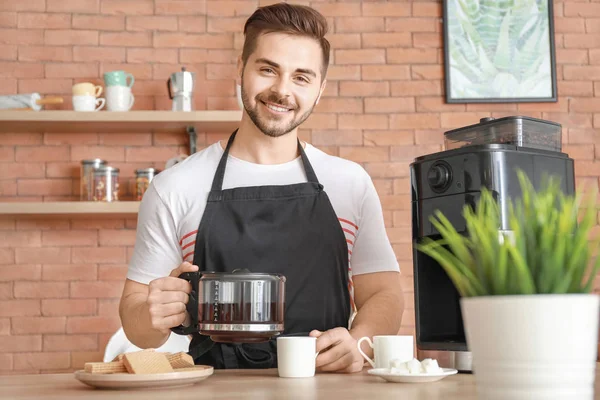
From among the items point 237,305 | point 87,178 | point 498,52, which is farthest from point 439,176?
point 498,52

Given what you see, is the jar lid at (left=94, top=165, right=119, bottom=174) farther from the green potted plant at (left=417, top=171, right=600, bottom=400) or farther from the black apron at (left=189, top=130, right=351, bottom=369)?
the green potted plant at (left=417, top=171, right=600, bottom=400)

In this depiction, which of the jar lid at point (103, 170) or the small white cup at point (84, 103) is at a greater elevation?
the small white cup at point (84, 103)

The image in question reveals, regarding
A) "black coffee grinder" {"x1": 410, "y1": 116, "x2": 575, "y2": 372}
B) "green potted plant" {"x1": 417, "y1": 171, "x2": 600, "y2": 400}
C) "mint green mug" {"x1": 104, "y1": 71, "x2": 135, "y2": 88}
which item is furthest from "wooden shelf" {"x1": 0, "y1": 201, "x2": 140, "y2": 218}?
"green potted plant" {"x1": 417, "y1": 171, "x2": 600, "y2": 400}

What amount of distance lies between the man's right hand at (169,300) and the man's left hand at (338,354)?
0.26 m

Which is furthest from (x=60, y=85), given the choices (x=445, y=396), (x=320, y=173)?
(x=445, y=396)

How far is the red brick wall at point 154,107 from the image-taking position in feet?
10.5

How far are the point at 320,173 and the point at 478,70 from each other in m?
1.71

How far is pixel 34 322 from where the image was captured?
3.17 m

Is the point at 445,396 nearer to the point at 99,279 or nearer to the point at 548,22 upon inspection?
the point at 99,279

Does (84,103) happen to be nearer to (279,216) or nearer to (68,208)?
(68,208)

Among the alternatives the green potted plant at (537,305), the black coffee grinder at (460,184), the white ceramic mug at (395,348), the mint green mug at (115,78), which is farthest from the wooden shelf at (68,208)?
the green potted plant at (537,305)

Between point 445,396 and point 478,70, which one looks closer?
point 445,396

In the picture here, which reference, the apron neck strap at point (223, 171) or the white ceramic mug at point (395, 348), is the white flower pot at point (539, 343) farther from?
the apron neck strap at point (223, 171)

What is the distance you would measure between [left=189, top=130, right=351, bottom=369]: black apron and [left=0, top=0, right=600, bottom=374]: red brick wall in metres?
1.48
